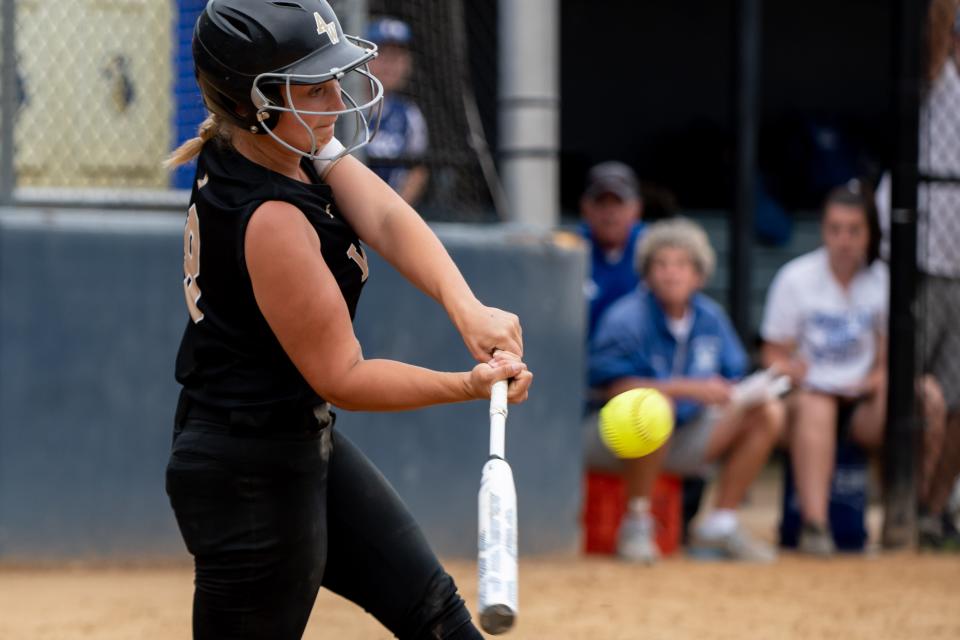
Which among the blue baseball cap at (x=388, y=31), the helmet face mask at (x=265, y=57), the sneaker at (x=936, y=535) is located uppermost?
the blue baseball cap at (x=388, y=31)

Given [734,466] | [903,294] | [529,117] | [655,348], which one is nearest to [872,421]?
[903,294]

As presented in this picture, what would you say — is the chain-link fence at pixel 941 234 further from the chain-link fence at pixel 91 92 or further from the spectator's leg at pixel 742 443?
the chain-link fence at pixel 91 92

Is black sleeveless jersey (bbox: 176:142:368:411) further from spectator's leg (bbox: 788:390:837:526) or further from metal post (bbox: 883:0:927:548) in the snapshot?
metal post (bbox: 883:0:927:548)

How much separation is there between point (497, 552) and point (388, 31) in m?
3.75

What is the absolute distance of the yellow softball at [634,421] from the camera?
3.47 meters

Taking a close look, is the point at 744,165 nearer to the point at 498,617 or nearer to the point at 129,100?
the point at 129,100

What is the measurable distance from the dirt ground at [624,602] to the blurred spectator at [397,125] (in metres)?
1.55

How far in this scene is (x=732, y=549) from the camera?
19.6ft

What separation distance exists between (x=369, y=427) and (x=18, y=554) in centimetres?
136

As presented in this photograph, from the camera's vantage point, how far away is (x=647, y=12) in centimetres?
1070

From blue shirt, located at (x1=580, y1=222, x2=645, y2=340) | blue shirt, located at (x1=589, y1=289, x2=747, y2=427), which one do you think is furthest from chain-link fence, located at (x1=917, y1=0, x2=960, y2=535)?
blue shirt, located at (x1=580, y1=222, x2=645, y2=340)

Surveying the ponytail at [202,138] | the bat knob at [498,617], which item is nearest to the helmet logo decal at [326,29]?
the ponytail at [202,138]

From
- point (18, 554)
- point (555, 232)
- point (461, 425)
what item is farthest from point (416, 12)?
point (18, 554)

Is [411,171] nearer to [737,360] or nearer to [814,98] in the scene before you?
[737,360]
